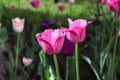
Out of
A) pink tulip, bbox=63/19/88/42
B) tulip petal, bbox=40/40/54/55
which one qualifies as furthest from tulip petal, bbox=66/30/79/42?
tulip petal, bbox=40/40/54/55

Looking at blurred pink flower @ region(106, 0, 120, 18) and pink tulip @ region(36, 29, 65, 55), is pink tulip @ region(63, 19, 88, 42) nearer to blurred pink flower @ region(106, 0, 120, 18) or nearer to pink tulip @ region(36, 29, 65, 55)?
pink tulip @ region(36, 29, 65, 55)

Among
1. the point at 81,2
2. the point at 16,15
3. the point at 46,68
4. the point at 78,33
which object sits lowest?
the point at 81,2

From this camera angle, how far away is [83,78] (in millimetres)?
3469

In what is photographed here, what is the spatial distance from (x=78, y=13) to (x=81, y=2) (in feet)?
4.23

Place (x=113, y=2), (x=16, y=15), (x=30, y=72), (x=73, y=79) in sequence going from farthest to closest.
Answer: (x=16, y=15) → (x=30, y=72) → (x=73, y=79) → (x=113, y=2)

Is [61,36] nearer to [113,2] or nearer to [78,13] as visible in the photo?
[113,2]

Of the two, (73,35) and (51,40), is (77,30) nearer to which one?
(73,35)

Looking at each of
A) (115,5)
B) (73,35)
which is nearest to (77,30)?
(73,35)

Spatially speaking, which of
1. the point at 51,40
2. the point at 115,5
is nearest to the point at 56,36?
the point at 51,40

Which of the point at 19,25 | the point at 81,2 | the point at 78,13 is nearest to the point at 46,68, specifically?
the point at 19,25

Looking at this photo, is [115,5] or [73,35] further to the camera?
[115,5]

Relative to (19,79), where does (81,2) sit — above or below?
below

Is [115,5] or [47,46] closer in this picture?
[47,46]

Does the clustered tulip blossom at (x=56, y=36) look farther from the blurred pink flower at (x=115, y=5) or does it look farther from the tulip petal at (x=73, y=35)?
the blurred pink flower at (x=115, y=5)
